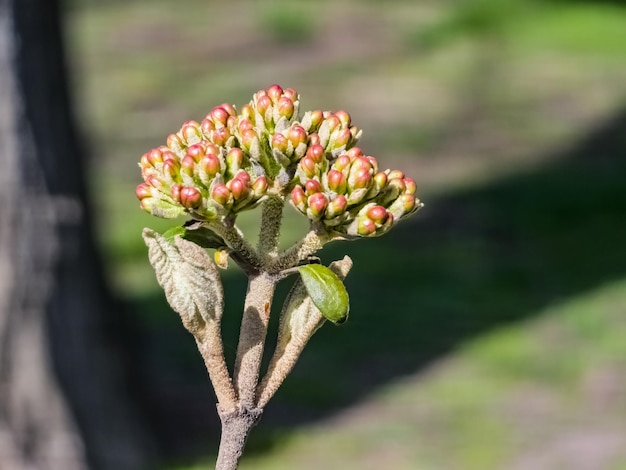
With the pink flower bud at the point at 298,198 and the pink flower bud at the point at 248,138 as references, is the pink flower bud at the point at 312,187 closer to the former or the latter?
the pink flower bud at the point at 298,198

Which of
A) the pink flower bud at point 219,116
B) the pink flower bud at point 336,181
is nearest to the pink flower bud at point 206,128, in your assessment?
the pink flower bud at point 219,116

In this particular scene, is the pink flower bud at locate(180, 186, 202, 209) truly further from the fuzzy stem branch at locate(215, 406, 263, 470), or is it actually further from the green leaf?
the fuzzy stem branch at locate(215, 406, 263, 470)

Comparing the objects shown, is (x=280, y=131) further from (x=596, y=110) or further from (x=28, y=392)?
(x=596, y=110)

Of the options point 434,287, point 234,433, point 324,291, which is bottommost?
point 434,287

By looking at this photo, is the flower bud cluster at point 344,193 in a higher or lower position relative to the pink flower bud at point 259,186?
lower

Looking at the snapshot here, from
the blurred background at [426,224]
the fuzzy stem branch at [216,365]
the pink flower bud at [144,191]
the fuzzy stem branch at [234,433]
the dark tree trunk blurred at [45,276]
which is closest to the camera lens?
the fuzzy stem branch at [234,433]

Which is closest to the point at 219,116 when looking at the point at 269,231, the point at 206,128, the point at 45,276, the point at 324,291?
the point at 206,128

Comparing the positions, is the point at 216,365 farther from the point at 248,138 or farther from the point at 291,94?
the point at 291,94

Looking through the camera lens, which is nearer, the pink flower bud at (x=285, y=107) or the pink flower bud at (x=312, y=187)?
the pink flower bud at (x=312, y=187)
